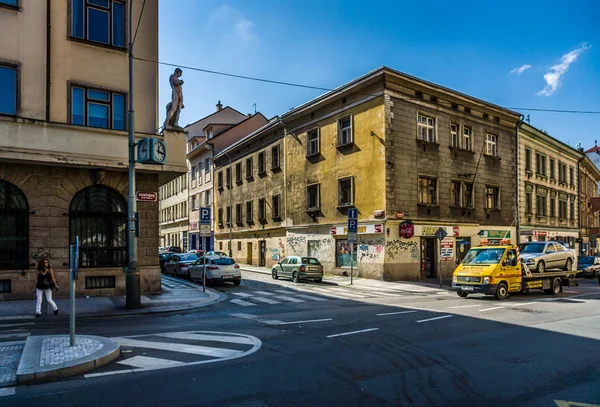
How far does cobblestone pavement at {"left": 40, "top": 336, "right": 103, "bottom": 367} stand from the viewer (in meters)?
7.04

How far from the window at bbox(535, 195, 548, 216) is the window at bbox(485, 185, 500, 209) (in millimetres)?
7420

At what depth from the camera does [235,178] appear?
41875mm

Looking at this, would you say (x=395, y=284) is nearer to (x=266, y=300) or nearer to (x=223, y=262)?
(x=223, y=262)

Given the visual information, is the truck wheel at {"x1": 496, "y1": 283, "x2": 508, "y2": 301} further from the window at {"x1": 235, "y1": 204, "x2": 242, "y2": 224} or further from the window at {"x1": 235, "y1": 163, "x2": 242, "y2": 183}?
the window at {"x1": 235, "y1": 163, "x2": 242, "y2": 183}

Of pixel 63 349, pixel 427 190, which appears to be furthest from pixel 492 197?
pixel 63 349

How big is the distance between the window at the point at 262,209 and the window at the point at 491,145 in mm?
16890

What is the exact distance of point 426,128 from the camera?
2730 centimetres

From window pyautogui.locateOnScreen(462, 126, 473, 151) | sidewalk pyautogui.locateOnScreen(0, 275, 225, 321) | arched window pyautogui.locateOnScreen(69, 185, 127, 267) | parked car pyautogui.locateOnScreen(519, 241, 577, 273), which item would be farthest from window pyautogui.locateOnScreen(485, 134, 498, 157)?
arched window pyautogui.locateOnScreen(69, 185, 127, 267)

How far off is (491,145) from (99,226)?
25851mm

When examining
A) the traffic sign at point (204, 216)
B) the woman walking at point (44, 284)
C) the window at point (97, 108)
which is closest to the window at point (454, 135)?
the traffic sign at point (204, 216)

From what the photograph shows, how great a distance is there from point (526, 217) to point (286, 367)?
109 ft

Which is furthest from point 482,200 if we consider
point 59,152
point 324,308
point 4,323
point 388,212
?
point 4,323

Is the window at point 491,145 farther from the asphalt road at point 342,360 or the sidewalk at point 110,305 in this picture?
the sidewalk at point 110,305

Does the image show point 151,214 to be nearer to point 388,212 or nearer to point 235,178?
point 388,212
